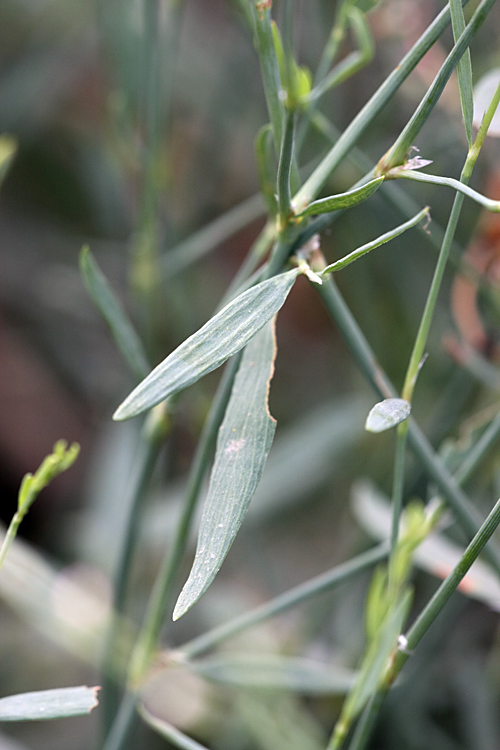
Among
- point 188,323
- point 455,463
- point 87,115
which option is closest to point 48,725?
point 188,323

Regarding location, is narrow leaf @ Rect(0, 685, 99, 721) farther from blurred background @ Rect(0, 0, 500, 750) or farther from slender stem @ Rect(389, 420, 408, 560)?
blurred background @ Rect(0, 0, 500, 750)

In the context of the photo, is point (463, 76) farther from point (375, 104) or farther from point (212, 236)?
point (212, 236)

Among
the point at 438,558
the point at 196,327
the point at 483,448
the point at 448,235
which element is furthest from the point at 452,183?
the point at 196,327

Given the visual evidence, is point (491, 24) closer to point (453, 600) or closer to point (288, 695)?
point (453, 600)

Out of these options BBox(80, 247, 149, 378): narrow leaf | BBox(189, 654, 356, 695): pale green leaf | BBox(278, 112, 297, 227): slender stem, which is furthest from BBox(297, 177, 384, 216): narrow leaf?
BBox(189, 654, 356, 695): pale green leaf

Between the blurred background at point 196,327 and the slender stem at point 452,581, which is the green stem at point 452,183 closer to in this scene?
the slender stem at point 452,581

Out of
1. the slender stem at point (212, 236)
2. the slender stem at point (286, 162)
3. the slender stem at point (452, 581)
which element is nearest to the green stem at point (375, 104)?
the slender stem at point (286, 162)

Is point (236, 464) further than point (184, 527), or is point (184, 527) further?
point (184, 527)
